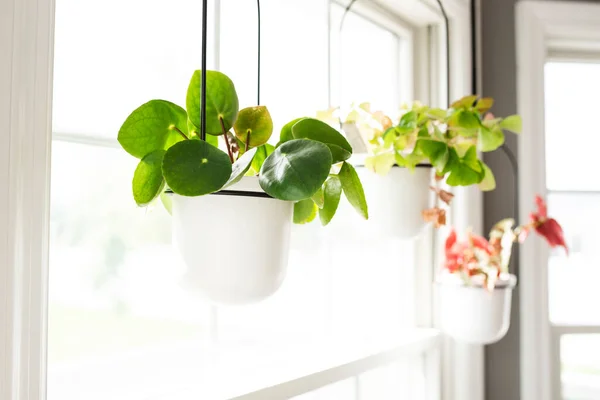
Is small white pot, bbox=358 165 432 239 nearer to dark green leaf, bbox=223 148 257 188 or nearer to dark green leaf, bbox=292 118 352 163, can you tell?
dark green leaf, bbox=292 118 352 163

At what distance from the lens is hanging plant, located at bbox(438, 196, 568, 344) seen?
1356mm

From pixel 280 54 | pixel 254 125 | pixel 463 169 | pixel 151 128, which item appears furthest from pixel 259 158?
pixel 280 54

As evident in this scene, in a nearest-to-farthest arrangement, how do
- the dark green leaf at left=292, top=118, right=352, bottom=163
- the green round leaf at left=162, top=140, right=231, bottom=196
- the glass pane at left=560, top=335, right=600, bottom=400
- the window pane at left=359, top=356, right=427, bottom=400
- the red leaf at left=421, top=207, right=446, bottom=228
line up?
1. the green round leaf at left=162, top=140, right=231, bottom=196
2. the dark green leaf at left=292, top=118, right=352, bottom=163
3. the red leaf at left=421, top=207, right=446, bottom=228
4. the window pane at left=359, top=356, right=427, bottom=400
5. the glass pane at left=560, top=335, right=600, bottom=400

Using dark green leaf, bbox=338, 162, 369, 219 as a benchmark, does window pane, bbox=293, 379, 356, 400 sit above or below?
below

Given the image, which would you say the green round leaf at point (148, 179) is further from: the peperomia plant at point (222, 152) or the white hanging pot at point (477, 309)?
the white hanging pot at point (477, 309)

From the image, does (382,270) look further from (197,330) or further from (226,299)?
(226,299)

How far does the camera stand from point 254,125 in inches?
27.0

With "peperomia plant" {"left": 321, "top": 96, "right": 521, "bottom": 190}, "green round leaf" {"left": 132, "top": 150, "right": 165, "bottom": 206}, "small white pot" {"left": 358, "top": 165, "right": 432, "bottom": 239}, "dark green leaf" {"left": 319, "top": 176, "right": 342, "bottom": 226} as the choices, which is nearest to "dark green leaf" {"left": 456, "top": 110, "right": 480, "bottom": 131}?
"peperomia plant" {"left": 321, "top": 96, "right": 521, "bottom": 190}

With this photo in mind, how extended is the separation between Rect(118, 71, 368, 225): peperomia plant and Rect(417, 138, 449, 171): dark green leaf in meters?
0.38

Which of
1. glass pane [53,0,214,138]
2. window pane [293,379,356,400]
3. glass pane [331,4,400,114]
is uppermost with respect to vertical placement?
glass pane [331,4,400,114]

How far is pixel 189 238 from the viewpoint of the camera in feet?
2.13

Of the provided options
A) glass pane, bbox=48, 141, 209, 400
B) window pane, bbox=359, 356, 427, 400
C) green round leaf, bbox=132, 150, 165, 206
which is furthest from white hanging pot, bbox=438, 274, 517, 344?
green round leaf, bbox=132, 150, 165, 206

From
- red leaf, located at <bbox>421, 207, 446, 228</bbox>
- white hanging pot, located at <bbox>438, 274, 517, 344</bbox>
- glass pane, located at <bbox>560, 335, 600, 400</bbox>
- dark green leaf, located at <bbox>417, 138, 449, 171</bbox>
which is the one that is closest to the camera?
dark green leaf, located at <bbox>417, 138, 449, 171</bbox>

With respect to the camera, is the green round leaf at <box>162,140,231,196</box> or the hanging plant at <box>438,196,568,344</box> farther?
the hanging plant at <box>438,196,568,344</box>
